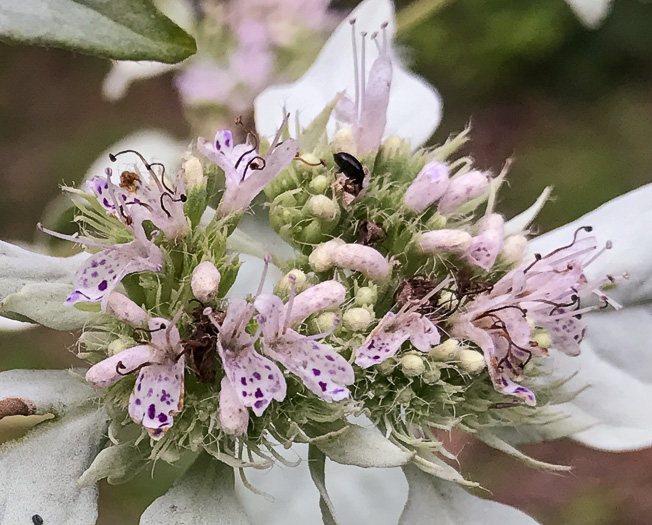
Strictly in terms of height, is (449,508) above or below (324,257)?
below

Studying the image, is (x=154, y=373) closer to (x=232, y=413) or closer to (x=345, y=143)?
(x=232, y=413)

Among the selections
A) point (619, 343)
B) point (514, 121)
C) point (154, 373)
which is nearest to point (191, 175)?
point (154, 373)

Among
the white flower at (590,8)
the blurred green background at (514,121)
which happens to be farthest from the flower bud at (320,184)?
the blurred green background at (514,121)

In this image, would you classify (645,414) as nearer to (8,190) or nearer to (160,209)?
(160,209)

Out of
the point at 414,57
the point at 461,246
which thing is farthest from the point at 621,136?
the point at 461,246

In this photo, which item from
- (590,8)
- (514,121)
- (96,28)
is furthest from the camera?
(514,121)

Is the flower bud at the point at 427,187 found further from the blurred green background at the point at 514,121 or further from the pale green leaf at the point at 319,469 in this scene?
the blurred green background at the point at 514,121

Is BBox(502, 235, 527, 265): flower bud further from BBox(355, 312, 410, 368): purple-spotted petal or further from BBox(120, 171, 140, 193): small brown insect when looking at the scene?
BBox(120, 171, 140, 193): small brown insect
